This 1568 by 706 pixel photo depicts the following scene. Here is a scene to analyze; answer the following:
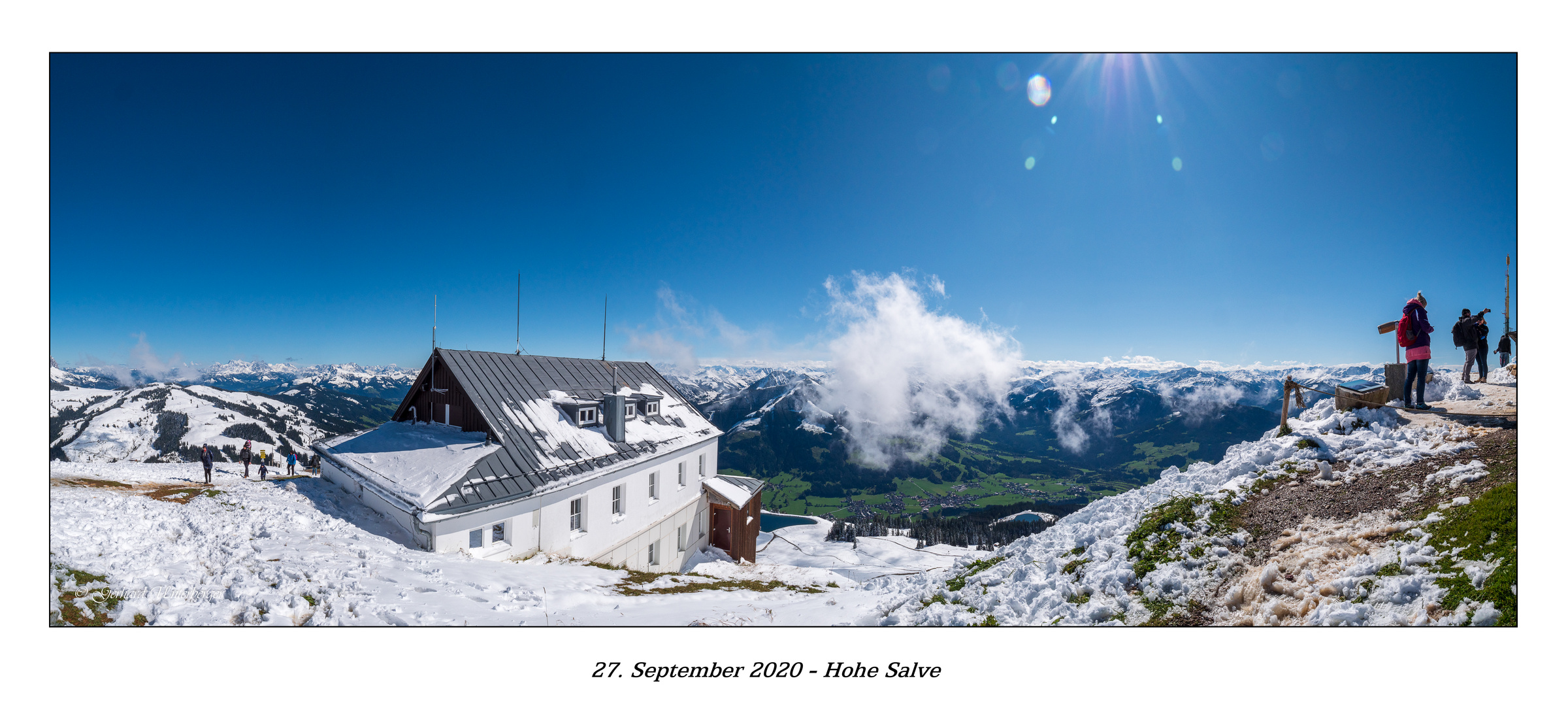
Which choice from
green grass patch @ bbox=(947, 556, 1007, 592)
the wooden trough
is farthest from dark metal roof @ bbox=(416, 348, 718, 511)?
the wooden trough

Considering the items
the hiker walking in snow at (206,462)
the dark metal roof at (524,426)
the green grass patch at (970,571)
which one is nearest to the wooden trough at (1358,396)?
the green grass patch at (970,571)

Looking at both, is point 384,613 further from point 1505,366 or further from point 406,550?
point 1505,366

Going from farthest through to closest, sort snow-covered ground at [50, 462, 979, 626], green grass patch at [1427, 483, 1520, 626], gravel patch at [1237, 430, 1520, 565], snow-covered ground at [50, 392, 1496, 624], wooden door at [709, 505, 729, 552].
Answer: wooden door at [709, 505, 729, 552], snow-covered ground at [50, 462, 979, 626], gravel patch at [1237, 430, 1520, 565], snow-covered ground at [50, 392, 1496, 624], green grass patch at [1427, 483, 1520, 626]

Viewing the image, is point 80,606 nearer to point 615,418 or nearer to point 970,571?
point 970,571

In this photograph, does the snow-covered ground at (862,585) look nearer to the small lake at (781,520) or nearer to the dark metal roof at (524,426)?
the dark metal roof at (524,426)

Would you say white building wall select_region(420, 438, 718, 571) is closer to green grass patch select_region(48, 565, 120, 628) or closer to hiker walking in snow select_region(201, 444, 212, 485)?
green grass patch select_region(48, 565, 120, 628)

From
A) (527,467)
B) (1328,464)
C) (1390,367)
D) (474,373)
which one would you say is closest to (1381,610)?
(1328,464)
